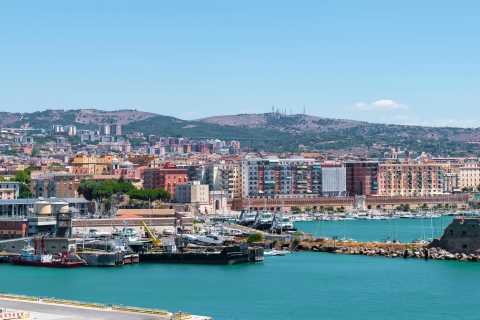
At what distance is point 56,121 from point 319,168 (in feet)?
387

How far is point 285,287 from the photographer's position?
27.5 meters

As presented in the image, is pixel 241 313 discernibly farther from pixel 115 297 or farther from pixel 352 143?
pixel 352 143

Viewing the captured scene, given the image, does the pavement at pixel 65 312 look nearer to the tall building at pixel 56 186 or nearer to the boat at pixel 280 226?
the boat at pixel 280 226

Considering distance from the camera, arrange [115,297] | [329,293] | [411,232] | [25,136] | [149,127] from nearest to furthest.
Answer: [115,297] < [329,293] < [411,232] < [25,136] < [149,127]

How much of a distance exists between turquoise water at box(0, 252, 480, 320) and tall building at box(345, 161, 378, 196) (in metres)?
40.8

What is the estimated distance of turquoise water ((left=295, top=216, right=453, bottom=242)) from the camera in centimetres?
4638

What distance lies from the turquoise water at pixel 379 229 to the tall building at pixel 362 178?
1155cm

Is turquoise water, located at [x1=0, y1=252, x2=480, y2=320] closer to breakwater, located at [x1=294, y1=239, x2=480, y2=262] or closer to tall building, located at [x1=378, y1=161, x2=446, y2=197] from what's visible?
breakwater, located at [x1=294, y1=239, x2=480, y2=262]

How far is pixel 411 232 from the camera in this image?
162 feet

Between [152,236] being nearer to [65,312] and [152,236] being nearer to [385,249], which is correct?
[385,249]

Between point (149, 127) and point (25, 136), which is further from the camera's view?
point (149, 127)

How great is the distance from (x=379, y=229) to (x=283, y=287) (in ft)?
86.4

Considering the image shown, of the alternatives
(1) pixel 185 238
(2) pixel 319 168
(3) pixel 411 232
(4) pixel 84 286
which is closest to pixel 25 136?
(2) pixel 319 168

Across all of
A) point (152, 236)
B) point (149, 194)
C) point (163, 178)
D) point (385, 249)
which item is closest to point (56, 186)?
point (149, 194)
